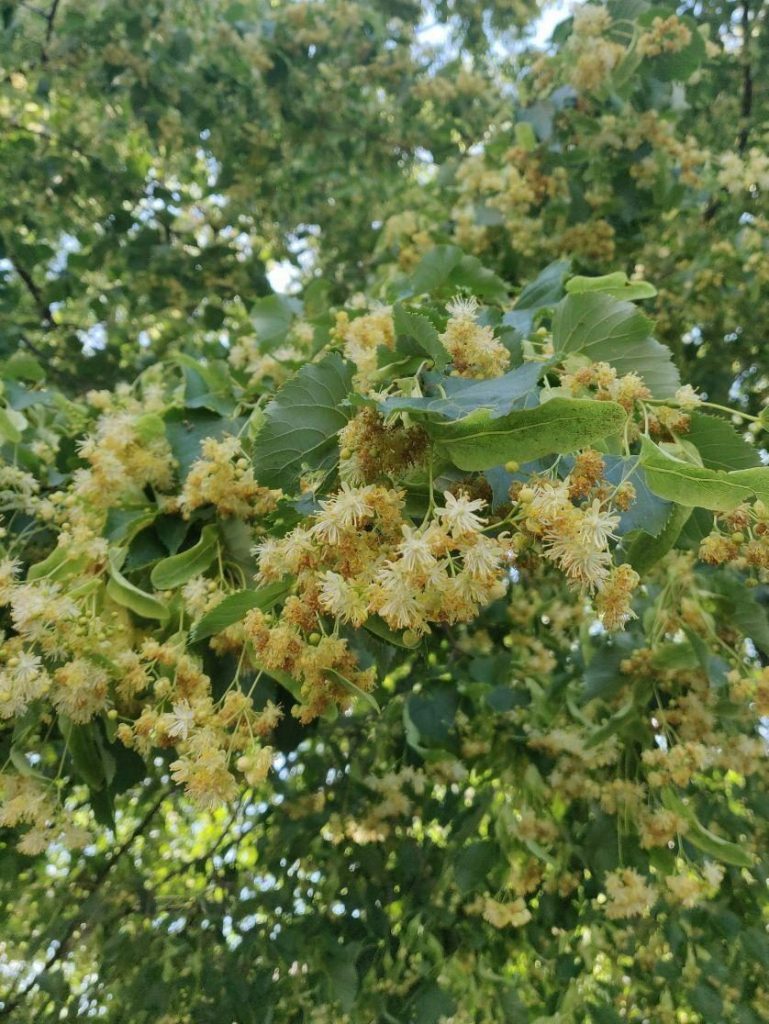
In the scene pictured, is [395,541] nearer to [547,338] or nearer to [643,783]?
[547,338]

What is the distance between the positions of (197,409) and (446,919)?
58.4 inches

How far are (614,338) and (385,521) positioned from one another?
468 mm

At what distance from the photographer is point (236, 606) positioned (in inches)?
43.6

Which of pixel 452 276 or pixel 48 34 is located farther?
pixel 48 34

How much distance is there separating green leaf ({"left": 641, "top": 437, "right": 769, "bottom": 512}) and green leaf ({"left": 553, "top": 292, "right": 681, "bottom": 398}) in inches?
12.1

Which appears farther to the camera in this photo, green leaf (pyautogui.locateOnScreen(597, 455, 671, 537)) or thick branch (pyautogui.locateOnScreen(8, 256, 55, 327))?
thick branch (pyautogui.locateOnScreen(8, 256, 55, 327))

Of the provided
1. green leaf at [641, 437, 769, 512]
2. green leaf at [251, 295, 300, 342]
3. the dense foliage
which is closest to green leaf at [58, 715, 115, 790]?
the dense foliage

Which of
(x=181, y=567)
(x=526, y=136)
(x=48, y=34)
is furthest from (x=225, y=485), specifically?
(x=48, y=34)

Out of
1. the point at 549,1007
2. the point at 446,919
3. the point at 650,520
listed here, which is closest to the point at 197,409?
the point at 650,520

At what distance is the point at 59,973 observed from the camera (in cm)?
212

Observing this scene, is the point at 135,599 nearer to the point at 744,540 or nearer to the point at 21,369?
the point at 744,540

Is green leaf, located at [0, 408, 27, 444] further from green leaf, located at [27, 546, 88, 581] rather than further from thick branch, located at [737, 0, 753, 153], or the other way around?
thick branch, located at [737, 0, 753, 153]

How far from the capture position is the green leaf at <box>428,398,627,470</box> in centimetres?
83

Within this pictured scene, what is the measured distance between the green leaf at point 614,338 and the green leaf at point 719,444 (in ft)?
0.28
